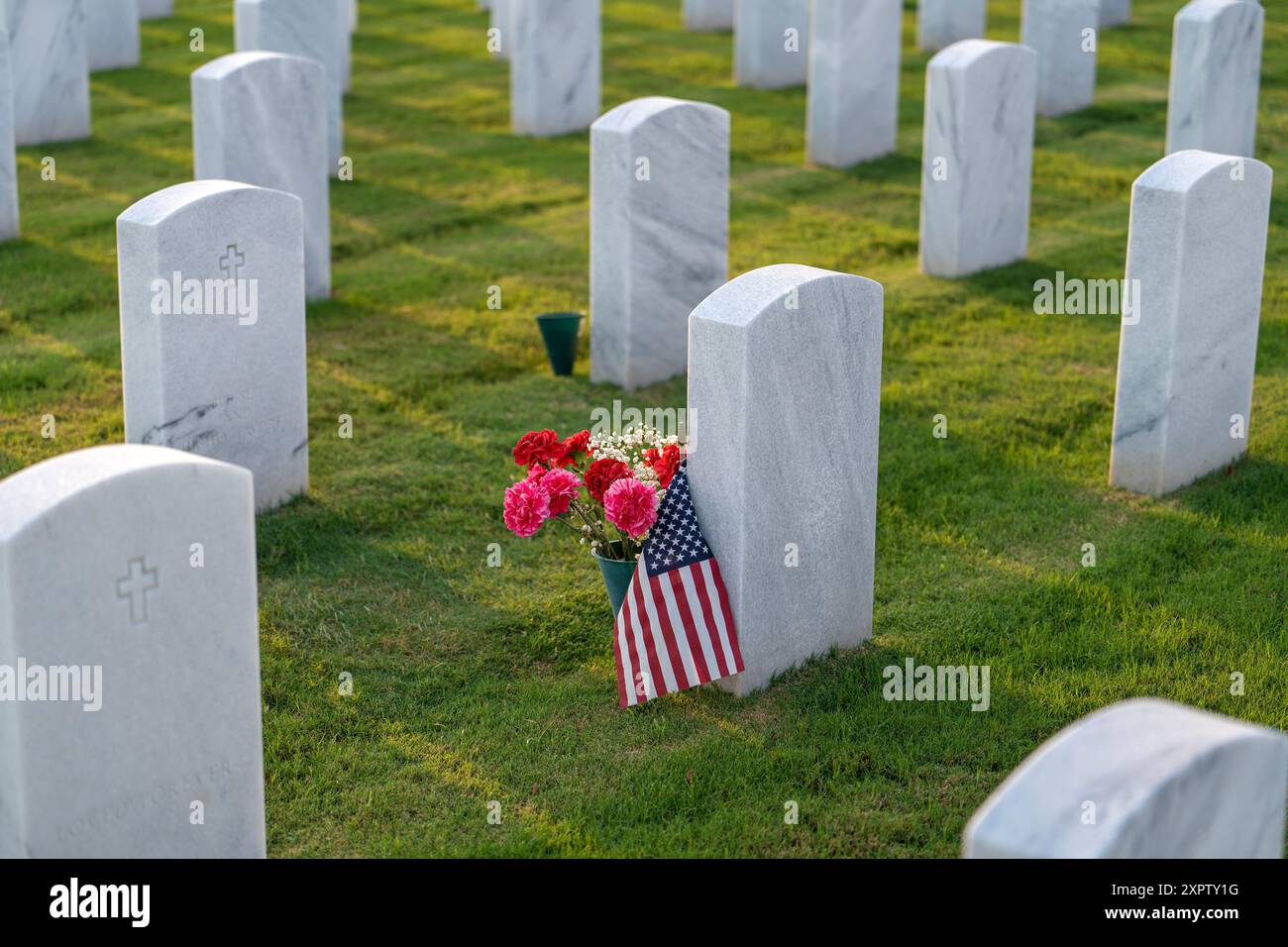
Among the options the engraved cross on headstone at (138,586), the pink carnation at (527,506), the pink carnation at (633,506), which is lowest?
the pink carnation at (527,506)

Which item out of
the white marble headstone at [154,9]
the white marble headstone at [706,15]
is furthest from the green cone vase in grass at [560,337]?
the white marble headstone at [154,9]

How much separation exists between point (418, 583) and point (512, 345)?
3145mm

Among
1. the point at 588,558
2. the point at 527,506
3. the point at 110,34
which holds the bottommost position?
the point at 588,558

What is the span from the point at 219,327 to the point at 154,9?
45.3 feet

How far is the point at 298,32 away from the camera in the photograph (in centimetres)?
1277

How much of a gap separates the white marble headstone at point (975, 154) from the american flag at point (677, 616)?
5.74 metres

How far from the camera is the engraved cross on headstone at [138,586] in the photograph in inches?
164

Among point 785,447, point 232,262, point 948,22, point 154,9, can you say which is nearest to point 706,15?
point 948,22

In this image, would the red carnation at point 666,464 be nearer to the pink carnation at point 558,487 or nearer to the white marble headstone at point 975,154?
the pink carnation at point 558,487

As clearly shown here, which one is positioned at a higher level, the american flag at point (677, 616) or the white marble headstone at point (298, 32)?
the white marble headstone at point (298, 32)

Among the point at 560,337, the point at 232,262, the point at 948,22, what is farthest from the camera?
the point at 948,22

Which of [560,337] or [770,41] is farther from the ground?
[770,41]

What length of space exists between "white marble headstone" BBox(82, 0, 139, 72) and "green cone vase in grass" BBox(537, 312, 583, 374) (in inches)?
379

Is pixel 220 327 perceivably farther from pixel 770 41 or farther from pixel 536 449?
pixel 770 41
